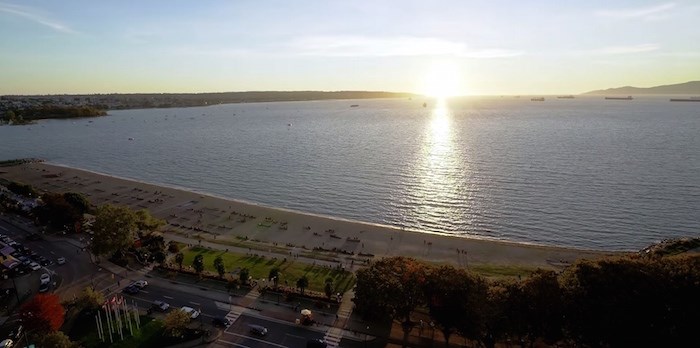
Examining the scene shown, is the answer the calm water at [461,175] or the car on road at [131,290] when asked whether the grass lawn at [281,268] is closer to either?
the car on road at [131,290]

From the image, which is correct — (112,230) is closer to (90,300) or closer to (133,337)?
(90,300)

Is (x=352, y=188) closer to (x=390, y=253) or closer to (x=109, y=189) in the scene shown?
(x=390, y=253)

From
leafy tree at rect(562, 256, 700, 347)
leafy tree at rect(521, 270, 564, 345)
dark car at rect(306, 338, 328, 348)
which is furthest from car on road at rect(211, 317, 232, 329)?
leafy tree at rect(562, 256, 700, 347)

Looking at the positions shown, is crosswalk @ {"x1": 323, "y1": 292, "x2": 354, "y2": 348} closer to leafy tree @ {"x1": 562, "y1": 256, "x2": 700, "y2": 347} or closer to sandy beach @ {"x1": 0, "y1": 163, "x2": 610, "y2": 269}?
sandy beach @ {"x1": 0, "y1": 163, "x2": 610, "y2": 269}

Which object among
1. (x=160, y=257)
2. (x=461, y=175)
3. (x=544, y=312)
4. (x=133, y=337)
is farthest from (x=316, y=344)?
(x=461, y=175)

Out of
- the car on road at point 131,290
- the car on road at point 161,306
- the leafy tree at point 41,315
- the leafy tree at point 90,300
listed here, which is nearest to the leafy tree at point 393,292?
the car on road at point 161,306
